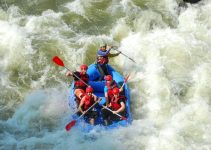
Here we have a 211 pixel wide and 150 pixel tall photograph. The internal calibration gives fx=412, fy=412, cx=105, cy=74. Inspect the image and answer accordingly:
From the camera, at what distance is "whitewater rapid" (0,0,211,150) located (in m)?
8.80

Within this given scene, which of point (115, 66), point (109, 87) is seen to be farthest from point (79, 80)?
point (115, 66)

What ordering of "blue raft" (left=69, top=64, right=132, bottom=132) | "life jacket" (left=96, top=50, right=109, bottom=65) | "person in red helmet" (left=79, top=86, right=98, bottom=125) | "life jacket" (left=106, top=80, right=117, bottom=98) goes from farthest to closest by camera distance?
1. "life jacket" (left=96, top=50, right=109, bottom=65)
2. "life jacket" (left=106, top=80, right=117, bottom=98)
3. "person in red helmet" (left=79, top=86, right=98, bottom=125)
4. "blue raft" (left=69, top=64, right=132, bottom=132)

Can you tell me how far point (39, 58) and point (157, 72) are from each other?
3.19 meters

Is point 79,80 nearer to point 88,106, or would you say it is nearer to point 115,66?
point 88,106

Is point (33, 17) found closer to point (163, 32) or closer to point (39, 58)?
point (39, 58)

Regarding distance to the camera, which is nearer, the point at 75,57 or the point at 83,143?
the point at 83,143

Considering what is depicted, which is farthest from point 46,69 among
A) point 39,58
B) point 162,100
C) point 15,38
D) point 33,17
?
point 162,100

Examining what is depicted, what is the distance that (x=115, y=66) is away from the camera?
11.3m

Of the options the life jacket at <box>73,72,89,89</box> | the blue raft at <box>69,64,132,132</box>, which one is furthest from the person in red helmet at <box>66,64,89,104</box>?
the blue raft at <box>69,64,132,132</box>

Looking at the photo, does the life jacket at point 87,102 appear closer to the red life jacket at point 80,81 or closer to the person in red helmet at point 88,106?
the person in red helmet at point 88,106

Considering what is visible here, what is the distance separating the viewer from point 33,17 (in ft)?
41.1

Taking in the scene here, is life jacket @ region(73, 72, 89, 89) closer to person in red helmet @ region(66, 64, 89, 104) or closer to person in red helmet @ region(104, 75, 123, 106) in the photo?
person in red helmet @ region(66, 64, 89, 104)

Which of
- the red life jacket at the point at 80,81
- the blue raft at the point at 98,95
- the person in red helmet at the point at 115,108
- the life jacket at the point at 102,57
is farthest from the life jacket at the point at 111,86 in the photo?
the life jacket at the point at 102,57

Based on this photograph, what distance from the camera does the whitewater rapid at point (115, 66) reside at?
347 inches
